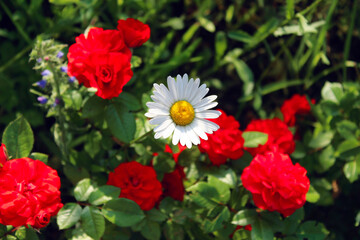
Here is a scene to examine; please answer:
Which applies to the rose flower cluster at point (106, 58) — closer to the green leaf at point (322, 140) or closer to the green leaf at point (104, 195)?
the green leaf at point (104, 195)

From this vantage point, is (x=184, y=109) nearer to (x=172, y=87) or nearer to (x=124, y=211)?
(x=172, y=87)

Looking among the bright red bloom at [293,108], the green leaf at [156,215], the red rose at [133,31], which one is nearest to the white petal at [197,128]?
the red rose at [133,31]

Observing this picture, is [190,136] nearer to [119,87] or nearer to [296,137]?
[119,87]

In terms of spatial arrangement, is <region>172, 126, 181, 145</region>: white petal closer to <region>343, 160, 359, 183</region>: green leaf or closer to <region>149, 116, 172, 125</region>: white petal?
<region>149, 116, 172, 125</region>: white petal

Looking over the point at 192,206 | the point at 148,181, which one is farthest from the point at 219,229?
the point at 148,181

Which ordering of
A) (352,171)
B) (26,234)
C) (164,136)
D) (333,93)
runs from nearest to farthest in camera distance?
(164,136)
(26,234)
(352,171)
(333,93)

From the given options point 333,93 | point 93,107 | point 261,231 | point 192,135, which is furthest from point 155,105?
point 333,93
